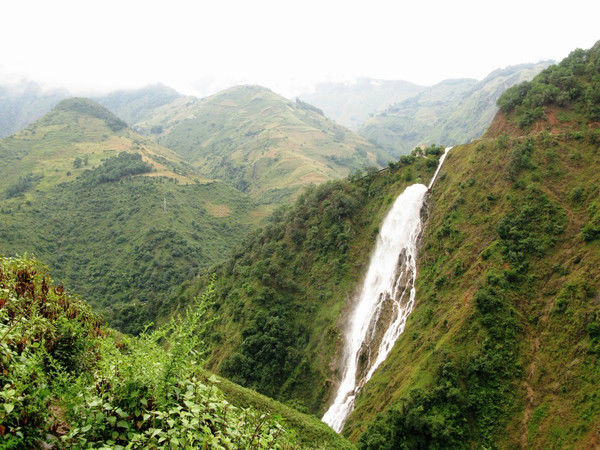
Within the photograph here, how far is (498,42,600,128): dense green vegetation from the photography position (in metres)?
33.9

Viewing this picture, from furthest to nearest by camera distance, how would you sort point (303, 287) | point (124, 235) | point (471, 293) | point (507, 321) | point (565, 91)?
1. point (124, 235)
2. point (303, 287)
3. point (565, 91)
4. point (471, 293)
5. point (507, 321)

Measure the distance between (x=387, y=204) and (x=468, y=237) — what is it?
1189 cm

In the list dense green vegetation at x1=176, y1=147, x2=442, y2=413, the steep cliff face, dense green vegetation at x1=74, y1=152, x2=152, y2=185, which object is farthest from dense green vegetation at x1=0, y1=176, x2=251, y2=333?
the steep cliff face

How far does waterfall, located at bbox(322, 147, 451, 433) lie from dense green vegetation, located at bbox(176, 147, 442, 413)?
4.77 ft

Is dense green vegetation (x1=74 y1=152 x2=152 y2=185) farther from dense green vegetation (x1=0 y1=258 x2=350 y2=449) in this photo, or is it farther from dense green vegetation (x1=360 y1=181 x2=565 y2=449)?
dense green vegetation (x1=0 y1=258 x2=350 y2=449)

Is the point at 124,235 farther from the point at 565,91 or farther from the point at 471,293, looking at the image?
the point at 565,91

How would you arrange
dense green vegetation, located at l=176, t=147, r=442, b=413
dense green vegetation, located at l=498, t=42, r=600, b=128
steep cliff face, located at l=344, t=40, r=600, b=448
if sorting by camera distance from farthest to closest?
dense green vegetation, located at l=176, t=147, r=442, b=413
dense green vegetation, located at l=498, t=42, r=600, b=128
steep cliff face, located at l=344, t=40, r=600, b=448

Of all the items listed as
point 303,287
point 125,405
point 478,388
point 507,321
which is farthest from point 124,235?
point 125,405

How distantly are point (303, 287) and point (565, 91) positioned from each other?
114 ft

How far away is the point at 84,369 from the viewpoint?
25.3 feet

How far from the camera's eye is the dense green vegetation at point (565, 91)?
3390cm

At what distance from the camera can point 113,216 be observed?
94312 millimetres

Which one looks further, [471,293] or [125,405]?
[471,293]

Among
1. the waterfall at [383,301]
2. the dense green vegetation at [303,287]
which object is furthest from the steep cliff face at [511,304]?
the dense green vegetation at [303,287]
